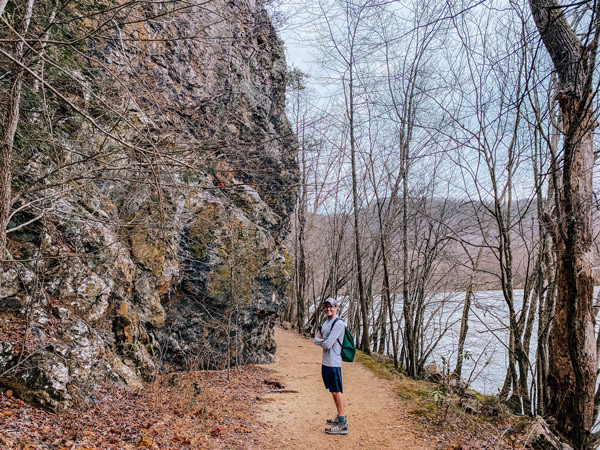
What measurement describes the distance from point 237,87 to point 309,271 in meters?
10.4

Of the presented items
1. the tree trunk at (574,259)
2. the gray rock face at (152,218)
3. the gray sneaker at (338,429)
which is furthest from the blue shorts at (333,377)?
the tree trunk at (574,259)

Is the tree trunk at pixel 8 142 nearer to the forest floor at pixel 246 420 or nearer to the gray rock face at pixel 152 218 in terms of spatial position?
the gray rock face at pixel 152 218

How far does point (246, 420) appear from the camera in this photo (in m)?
4.91

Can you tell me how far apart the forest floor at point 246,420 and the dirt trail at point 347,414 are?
0.01 metres

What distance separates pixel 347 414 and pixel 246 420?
162cm

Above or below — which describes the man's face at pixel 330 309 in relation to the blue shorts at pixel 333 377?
above

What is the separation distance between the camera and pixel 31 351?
3807mm

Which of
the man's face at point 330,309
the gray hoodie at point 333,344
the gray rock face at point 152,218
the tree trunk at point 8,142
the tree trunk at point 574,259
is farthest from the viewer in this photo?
the man's face at point 330,309

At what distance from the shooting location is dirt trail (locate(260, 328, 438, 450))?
14.6 feet

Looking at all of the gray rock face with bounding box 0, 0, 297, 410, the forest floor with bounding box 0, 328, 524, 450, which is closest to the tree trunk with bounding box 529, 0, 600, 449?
the forest floor with bounding box 0, 328, 524, 450

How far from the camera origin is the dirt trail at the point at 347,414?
14.6 ft

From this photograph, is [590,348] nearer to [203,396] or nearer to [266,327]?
[203,396]

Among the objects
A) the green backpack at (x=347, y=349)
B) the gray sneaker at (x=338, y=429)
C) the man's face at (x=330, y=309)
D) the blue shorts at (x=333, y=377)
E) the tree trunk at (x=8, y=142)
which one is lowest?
the gray sneaker at (x=338, y=429)

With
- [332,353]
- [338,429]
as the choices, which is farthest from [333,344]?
[338,429]
